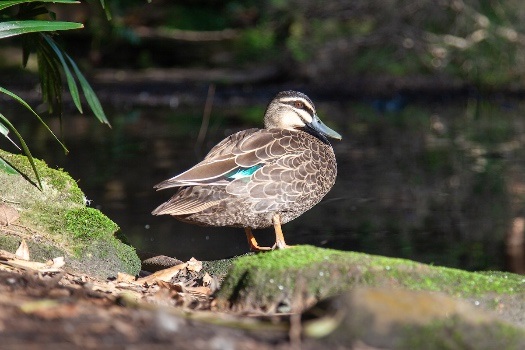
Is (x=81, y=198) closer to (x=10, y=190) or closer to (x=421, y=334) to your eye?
(x=10, y=190)

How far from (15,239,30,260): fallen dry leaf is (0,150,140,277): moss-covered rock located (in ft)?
0.39

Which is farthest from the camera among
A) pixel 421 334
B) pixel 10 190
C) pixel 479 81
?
pixel 479 81

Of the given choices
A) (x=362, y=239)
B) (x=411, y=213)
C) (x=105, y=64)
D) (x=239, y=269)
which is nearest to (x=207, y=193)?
(x=239, y=269)

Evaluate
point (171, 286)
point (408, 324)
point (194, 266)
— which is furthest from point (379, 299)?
point (194, 266)

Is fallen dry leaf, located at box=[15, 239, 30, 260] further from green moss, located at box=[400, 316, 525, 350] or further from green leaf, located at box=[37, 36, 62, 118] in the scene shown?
green moss, located at box=[400, 316, 525, 350]

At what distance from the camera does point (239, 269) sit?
4535mm

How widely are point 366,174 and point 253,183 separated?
6.55m

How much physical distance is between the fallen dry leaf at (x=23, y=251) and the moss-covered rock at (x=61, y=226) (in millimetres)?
119

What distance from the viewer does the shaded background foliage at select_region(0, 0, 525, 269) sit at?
997cm

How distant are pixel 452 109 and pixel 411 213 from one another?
1134cm

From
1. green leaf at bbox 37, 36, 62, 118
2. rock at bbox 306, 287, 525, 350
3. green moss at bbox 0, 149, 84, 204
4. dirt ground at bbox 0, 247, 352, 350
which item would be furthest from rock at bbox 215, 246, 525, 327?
green leaf at bbox 37, 36, 62, 118

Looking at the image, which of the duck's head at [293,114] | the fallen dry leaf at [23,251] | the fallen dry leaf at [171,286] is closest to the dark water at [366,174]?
the duck's head at [293,114]

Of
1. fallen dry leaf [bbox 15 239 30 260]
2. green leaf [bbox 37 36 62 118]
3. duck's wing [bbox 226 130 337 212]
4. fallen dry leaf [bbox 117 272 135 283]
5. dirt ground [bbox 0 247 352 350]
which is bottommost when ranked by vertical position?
fallen dry leaf [bbox 117 272 135 283]

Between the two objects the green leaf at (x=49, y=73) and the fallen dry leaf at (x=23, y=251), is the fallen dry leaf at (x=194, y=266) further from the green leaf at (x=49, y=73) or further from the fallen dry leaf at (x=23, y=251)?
the green leaf at (x=49, y=73)
